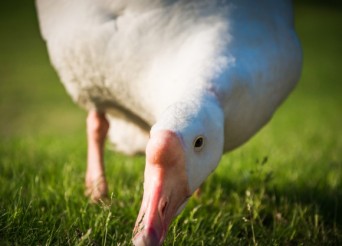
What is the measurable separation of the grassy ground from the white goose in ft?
0.97

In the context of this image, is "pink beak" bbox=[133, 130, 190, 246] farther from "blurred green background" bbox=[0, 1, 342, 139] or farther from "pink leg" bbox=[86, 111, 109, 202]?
"blurred green background" bbox=[0, 1, 342, 139]

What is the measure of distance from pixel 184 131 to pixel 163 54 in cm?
77

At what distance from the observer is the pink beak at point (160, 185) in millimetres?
1704

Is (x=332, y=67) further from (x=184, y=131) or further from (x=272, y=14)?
(x=184, y=131)

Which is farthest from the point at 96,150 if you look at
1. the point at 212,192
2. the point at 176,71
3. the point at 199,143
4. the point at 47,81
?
the point at 47,81

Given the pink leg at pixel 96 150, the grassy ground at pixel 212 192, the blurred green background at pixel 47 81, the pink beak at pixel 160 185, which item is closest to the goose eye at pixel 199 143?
the pink beak at pixel 160 185

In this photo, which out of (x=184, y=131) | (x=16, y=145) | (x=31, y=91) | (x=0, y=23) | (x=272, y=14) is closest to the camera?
(x=184, y=131)

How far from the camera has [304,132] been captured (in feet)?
21.7

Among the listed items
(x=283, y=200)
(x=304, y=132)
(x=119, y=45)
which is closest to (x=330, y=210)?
(x=283, y=200)

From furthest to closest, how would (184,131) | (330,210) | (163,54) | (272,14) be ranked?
1. (330,210)
2. (272,14)
3. (163,54)
4. (184,131)

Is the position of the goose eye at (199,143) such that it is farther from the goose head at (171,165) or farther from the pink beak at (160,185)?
the pink beak at (160,185)

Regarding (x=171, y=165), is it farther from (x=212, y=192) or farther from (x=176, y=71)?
(x=212, y=192)

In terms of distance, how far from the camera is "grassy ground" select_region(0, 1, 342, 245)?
2.12 metres

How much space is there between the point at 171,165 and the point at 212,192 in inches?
63.5
